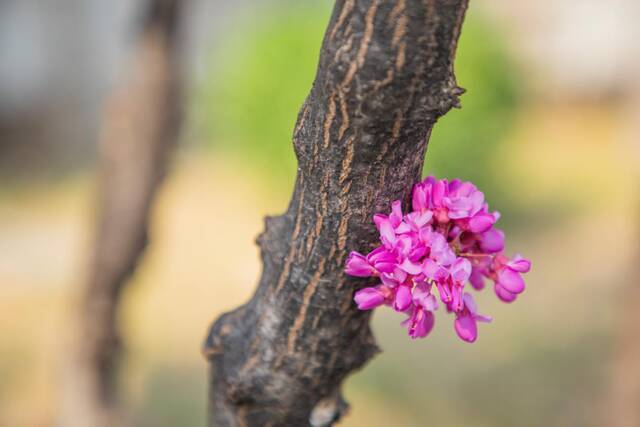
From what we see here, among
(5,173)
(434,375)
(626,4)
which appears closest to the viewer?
(434,375)

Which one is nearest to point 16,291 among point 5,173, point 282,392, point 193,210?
point 193,210

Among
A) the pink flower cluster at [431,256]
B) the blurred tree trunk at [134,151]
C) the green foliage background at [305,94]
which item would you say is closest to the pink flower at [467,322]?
the pink flower cluster at [431,256]

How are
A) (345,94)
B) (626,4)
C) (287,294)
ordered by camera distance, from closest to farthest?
(345,94)
(287,294)
(626,4)

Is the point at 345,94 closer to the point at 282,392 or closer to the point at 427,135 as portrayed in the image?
the point at 427,135

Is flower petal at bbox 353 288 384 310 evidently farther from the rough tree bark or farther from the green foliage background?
the green foliage background

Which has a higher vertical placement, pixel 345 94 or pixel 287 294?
pixel 345 94
